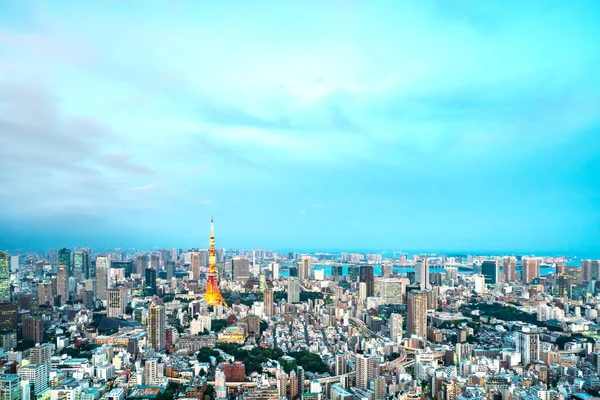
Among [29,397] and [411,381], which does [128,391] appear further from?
[411,381]

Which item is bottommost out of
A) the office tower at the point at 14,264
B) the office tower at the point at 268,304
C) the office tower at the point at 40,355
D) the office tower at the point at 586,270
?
the office tower at the point at 268,304

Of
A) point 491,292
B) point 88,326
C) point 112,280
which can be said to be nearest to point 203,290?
point 112,280

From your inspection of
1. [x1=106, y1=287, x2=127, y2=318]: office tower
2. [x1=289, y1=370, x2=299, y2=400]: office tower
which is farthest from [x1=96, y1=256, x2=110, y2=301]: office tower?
[x1=289, y1=370, x2=299, y2=400]: office tower

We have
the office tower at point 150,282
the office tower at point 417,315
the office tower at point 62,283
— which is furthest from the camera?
the office tower at point 150,282

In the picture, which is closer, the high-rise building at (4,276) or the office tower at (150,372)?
the office tower at (150,372)

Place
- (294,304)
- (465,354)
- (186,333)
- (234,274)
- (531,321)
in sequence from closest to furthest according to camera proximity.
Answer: (465,354) < (186,333) < (531,321) < (294,304) < (234,274)

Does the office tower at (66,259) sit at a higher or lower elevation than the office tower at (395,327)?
higher

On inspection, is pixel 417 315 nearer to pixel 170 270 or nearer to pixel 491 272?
pixel 491 272

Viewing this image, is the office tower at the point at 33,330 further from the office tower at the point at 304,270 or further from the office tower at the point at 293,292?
the office tower at the point at 304,270

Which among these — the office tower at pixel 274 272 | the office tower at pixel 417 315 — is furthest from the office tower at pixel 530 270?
the office tower at pixel 274 272
